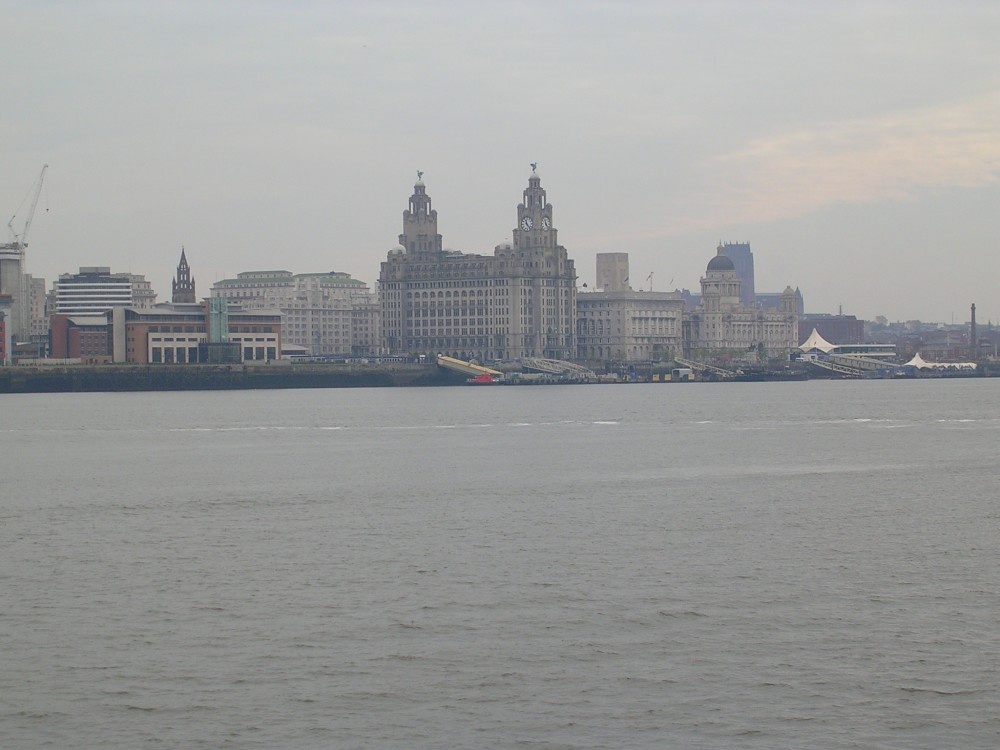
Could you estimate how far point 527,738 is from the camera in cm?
2578

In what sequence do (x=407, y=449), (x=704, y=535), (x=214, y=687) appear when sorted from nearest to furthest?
(x=214, y=687) → (x=704, y=535) → (x=407, y=449)

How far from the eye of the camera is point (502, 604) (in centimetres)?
3562

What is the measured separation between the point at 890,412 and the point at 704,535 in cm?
8992

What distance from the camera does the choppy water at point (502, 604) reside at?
2681 cm

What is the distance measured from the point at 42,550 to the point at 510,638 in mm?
17815

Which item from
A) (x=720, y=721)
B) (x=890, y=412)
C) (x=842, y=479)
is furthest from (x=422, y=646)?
(x=890, y=412)

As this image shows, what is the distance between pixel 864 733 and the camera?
25.8 meters

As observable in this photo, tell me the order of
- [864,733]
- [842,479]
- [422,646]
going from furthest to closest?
[842,479] < [422,646] < [864,733]

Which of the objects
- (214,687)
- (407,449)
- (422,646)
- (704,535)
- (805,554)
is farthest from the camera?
(407,449)

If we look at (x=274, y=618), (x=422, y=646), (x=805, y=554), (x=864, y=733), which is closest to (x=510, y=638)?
(x=422, y=646)

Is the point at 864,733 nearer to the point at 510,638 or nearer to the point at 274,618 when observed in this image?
the point at 510,638

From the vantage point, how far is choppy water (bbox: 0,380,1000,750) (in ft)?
88.0

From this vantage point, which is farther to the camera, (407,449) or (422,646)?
(407,449)

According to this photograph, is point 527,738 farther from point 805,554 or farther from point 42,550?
point 42,550
